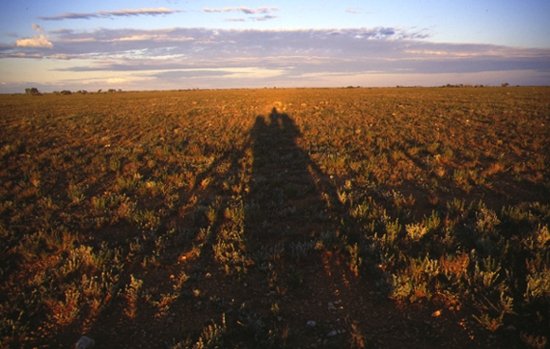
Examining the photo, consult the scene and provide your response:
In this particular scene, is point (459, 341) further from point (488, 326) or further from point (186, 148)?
point (186, 148)

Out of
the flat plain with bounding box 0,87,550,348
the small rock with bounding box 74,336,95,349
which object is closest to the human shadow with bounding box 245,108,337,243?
the flat plain with bounding box 0,87,550,348

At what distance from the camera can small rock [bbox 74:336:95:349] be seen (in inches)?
149

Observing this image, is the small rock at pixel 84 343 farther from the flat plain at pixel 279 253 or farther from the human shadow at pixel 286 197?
the human shadow at pixel 286 197

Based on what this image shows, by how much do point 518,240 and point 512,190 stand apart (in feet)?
11.9

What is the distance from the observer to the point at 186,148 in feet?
47.5

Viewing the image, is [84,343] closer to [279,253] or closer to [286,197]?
[279,253]

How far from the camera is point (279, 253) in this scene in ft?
18.1

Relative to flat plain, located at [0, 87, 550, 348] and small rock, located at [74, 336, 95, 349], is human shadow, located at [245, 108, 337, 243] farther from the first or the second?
small rock, located at [74, 336, 95, 349]

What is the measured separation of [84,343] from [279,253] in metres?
2.90

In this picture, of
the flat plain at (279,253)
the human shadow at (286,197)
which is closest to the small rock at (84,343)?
the flat plain at (279,253)

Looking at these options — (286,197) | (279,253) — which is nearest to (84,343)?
(279,253)

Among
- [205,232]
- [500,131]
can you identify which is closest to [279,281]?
[205,232]

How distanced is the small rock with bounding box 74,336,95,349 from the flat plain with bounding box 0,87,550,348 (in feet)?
0.38

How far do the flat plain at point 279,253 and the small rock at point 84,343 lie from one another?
116 mm
